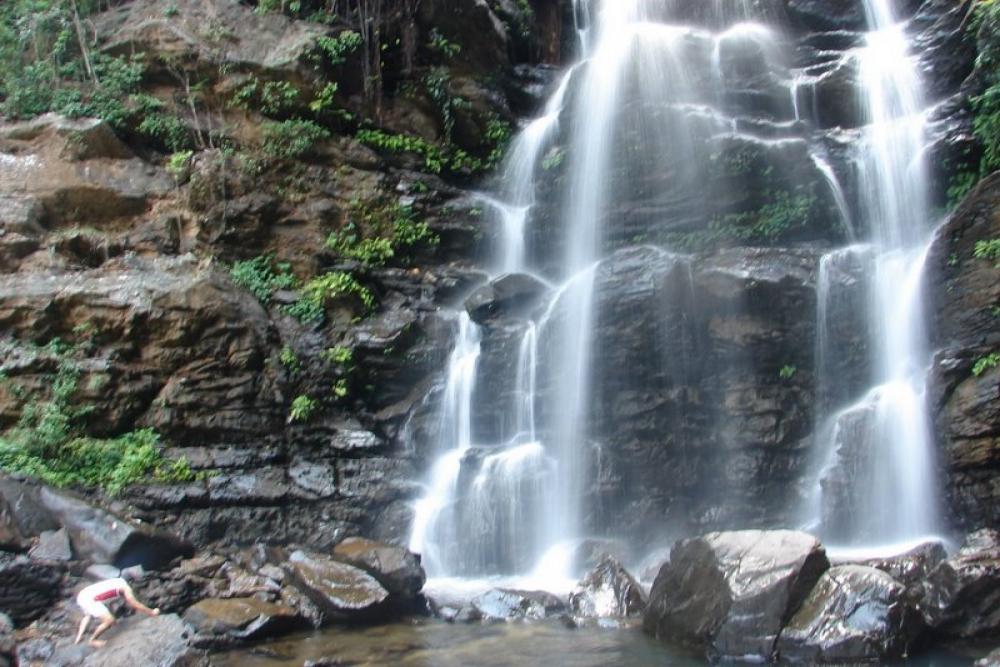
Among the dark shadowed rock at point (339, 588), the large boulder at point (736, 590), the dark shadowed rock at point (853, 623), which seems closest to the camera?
the dark shadowed rock at point (853, 623)

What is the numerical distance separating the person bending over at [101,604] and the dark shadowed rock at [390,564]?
2.74 m

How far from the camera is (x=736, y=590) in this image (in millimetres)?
7629

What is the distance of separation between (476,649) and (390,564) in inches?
94.3

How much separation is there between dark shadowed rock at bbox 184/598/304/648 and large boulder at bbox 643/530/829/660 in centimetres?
412

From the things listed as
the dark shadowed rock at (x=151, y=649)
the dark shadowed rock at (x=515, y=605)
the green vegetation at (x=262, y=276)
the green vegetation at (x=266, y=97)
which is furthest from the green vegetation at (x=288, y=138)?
the dark shadowed rock at (x=151, y=649)

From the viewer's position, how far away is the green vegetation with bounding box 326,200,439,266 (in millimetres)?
16000

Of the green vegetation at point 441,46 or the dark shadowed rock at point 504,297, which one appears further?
the green vegetation at point 441,46

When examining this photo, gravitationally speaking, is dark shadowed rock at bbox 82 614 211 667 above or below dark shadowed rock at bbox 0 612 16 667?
above

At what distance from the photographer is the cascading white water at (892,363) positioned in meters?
11.0

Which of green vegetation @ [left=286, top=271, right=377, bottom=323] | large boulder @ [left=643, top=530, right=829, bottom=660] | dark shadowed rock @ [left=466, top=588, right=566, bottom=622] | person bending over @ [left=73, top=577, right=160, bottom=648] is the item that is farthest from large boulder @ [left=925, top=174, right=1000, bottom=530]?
person bending over @ [left=73, top=577, right=160, bottom=648]

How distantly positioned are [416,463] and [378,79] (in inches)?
374

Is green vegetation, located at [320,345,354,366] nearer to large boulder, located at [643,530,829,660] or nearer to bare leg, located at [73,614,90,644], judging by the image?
bare leg, located at [73,614,90,644]

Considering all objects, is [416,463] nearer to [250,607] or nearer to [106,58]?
[250,607]

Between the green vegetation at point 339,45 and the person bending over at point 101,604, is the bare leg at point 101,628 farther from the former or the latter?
the green vegetation at point 339,45
